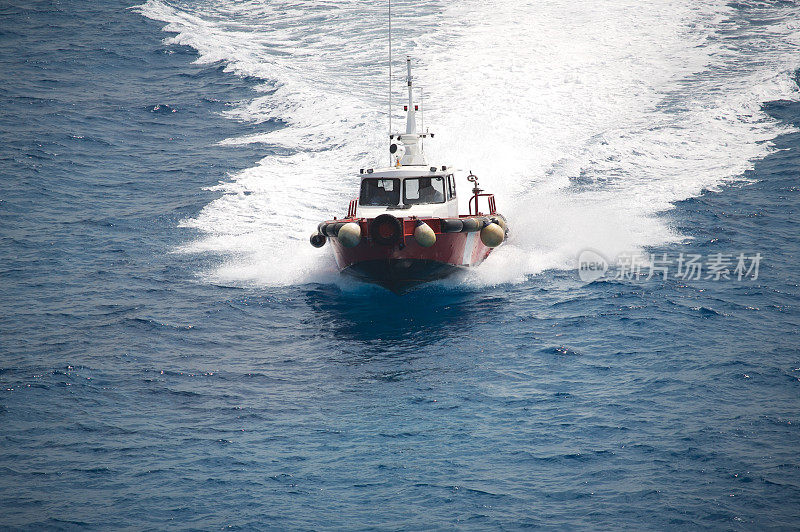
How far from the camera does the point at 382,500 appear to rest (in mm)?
9641

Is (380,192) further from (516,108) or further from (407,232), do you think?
(516,108)

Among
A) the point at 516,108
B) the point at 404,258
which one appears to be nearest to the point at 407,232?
the point at 404,258

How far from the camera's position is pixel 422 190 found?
731 inches

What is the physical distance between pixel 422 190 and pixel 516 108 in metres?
10.0

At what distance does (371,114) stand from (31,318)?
1468 centimetres

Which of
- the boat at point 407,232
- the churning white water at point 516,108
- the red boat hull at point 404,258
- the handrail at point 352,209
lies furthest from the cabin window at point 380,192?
the churning white water at point 516,108

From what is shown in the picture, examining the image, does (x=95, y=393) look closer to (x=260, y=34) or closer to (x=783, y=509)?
(x=783, y=509)

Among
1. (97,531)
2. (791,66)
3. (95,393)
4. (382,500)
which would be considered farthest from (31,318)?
(791,66)

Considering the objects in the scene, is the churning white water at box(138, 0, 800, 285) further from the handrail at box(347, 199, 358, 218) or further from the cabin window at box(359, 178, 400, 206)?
the cabin window at box(359, 178, 400, 206)

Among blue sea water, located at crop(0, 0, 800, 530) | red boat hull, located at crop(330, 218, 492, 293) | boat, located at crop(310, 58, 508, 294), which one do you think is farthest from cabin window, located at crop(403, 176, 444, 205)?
blue sea water, located at crop(0, 0, 800, 530)

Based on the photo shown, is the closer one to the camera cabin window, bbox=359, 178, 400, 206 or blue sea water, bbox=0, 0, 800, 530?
blue sea water, bbox=0, 0, 800, 530

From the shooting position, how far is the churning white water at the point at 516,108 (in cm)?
2033

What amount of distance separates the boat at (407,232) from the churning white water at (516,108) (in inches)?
41.1

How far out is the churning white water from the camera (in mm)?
20328
